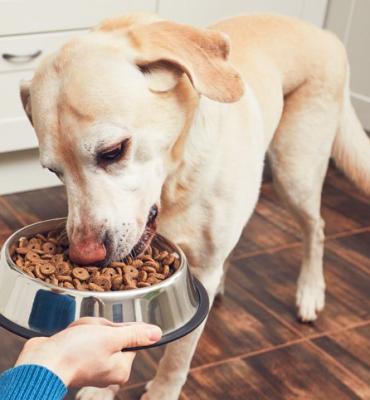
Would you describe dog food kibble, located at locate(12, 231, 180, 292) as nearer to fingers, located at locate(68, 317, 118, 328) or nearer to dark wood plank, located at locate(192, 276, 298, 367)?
fingers, located at locate(68, 317, 118, 328)

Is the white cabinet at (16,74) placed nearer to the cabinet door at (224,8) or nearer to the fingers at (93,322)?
the cabinet door at (224,8)

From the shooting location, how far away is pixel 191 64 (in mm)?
1435

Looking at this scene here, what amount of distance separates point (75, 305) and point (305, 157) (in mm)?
1088

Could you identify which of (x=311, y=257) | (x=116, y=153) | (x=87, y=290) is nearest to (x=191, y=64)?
(x=116, y=153)

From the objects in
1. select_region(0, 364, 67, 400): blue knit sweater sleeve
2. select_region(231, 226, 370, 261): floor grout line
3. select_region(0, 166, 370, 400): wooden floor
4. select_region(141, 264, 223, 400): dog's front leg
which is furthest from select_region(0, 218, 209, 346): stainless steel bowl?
select_region(231, 226, 370, 261): floor grout line

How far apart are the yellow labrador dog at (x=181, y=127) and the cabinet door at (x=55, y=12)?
88 cm

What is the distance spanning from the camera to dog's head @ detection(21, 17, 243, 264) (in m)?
1.37

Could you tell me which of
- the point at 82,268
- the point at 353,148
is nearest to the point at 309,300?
the point at 353,148

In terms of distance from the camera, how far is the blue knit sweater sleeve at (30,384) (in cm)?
107

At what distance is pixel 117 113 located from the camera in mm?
1380

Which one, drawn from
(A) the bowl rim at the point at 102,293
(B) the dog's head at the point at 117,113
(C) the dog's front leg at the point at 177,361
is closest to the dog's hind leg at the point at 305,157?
(C) the dog's front leg at the point at 177,361

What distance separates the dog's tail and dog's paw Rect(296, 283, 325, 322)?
353 millimetres

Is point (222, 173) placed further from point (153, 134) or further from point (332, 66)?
point (332, 66)

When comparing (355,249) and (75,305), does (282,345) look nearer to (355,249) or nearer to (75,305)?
(355,249)
